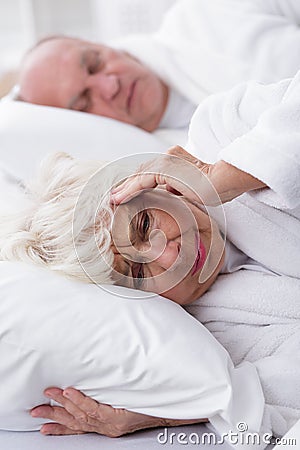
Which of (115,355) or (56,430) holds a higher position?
(115,355)

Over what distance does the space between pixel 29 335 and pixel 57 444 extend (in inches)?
6.7

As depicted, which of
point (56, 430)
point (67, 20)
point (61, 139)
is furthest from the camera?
point (67, 20)

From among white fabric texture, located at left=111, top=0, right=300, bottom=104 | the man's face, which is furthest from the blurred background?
the man's face

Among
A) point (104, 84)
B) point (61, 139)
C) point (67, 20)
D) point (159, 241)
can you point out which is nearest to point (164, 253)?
point (159, 241)

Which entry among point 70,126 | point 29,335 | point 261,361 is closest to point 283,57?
point 70,126

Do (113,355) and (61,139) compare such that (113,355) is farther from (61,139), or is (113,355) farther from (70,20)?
(70,20)

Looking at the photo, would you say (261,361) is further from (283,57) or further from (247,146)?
(283,57)

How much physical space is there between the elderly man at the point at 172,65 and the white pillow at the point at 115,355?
97 centimetres

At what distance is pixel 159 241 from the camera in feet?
3.17

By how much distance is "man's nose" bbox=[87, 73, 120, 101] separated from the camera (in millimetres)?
1857

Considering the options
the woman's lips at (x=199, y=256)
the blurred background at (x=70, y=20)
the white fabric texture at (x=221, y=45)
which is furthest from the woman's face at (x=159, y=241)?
the blurred background at (x=70, y=20)

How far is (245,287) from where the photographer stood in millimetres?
1089

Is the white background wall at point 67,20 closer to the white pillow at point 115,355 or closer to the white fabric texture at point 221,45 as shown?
the white fabric texture at point 221,45

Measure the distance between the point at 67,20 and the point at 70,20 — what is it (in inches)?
0.6
